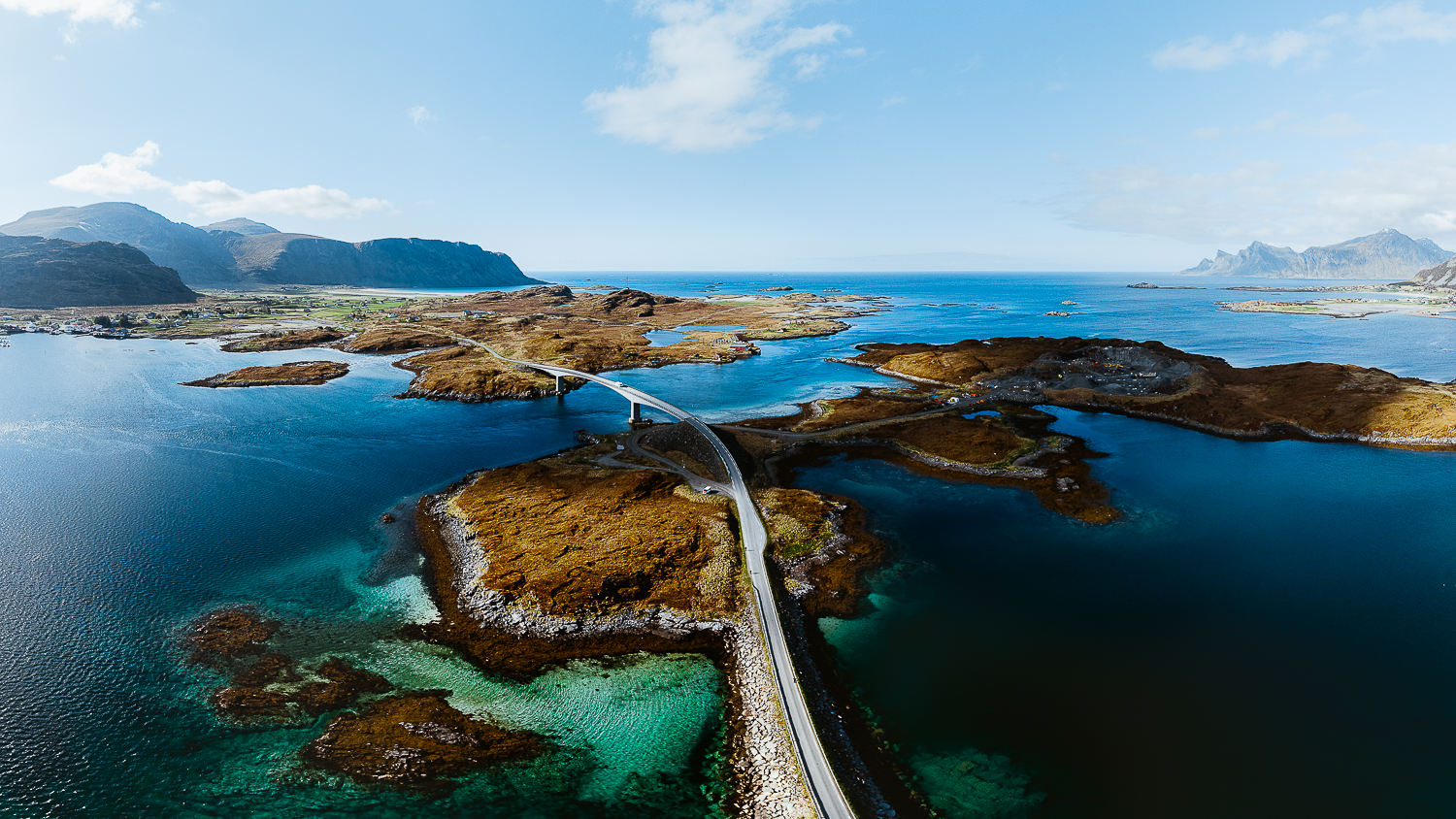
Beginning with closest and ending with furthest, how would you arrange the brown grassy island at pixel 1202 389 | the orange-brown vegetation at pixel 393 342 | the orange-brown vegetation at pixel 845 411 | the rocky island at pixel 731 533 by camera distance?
1. the rocky island at pixel 731 533
2. the brown grassy island at pixel 1202 389
3. the orange-brown vegetation at pixel 845 411
4. the orange-brown vegetation at pixel 393 342

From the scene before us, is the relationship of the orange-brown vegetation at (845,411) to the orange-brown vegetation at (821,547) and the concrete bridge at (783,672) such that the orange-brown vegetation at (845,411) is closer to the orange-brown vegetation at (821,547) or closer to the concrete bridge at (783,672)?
the concrete bridge at (783,672)

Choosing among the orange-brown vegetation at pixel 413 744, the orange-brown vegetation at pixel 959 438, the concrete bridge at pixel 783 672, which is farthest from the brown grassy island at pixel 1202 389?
the orange-brown vegetation at pixel 413 744

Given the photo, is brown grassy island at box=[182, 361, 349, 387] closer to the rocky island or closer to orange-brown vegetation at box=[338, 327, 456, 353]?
the rocky island

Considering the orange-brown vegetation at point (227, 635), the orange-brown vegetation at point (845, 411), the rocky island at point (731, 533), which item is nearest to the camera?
the rocky island at point (731, 533)

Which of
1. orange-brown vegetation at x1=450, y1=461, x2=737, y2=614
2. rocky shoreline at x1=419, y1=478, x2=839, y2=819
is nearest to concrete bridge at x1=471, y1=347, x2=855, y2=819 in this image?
rocky shoreline at x1=419, y1=478, x2=839, y2=819

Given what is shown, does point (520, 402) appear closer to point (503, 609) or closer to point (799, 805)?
point (503, 609)
